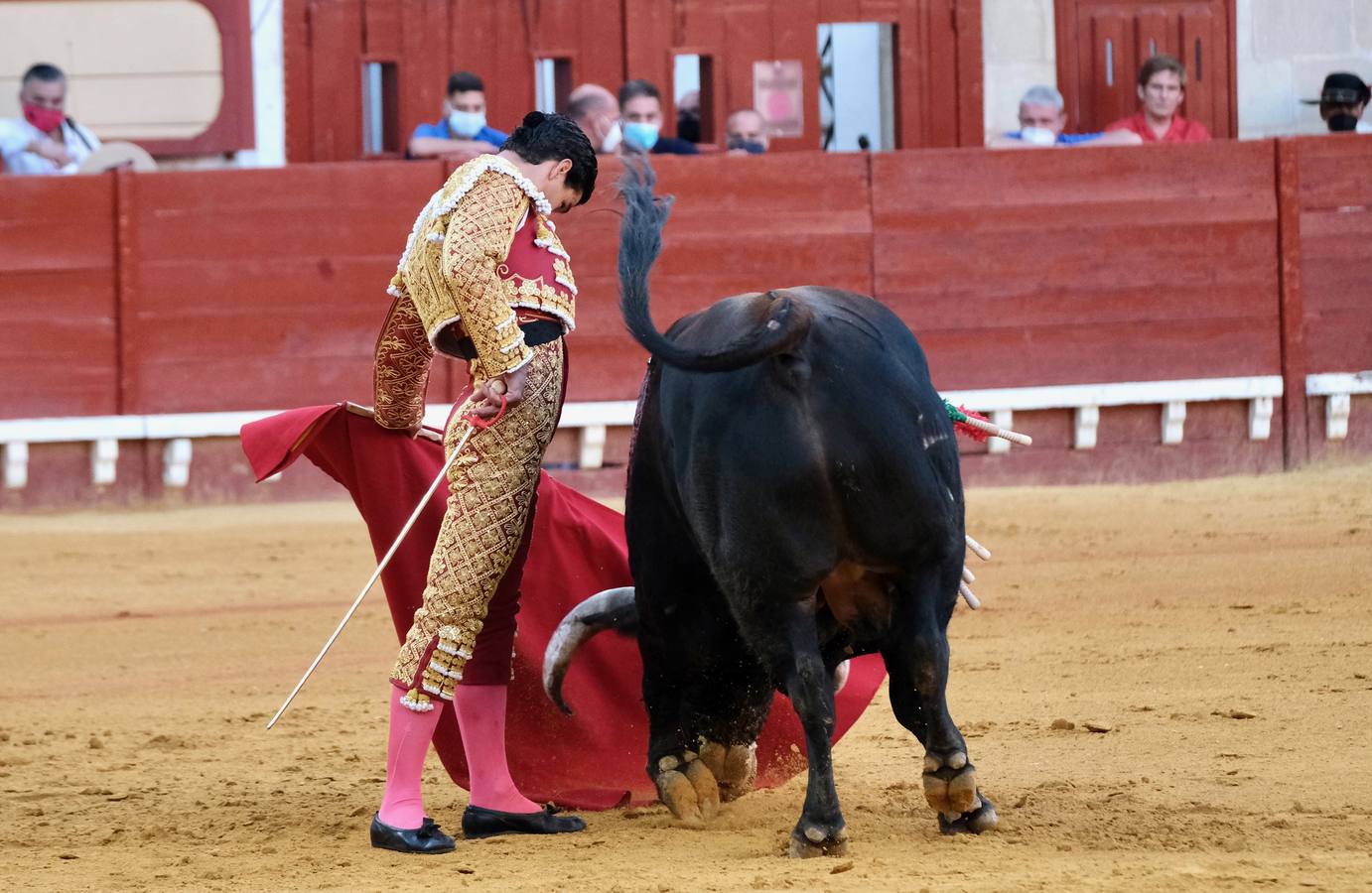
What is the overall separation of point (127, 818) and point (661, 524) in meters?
1.18

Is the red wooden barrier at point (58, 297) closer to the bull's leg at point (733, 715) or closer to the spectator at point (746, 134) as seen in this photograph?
the spectator at point (746, 134)

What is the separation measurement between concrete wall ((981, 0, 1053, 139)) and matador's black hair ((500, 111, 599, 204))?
6.96 meters

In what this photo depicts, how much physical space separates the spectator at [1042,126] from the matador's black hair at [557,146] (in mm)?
5741

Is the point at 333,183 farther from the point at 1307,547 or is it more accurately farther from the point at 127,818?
the point at 127,818

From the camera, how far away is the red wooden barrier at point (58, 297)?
7938 millimetres

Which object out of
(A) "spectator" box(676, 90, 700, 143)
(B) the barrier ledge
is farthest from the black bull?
(A) "spectator" box(676, 90, 700, 143)

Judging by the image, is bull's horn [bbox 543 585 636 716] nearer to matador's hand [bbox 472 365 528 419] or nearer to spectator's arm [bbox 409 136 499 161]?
matador's hand [bbox 472 365 528 419]

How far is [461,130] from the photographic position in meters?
8.38

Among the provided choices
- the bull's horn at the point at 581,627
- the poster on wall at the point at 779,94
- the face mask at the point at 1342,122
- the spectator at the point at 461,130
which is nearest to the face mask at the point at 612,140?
the spectator at the point at 461,130

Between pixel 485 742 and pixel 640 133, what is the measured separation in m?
5.16

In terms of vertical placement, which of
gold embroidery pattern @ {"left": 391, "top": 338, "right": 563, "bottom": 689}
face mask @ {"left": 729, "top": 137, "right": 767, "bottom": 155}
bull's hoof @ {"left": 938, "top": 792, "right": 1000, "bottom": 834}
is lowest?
bull's hoof @ {"left": 938, "top": 792, "right": 1000, "bottom": 834}

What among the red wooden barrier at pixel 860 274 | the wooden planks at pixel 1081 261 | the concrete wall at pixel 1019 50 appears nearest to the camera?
the red wooden barrier at pixel 860 274

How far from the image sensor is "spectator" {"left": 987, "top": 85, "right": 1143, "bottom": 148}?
8.78 meters

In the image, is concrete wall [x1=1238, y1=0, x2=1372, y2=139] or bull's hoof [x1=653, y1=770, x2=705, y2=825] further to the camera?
concrete wall [x1=1238, y1=0, x2=1372, y2=139]
